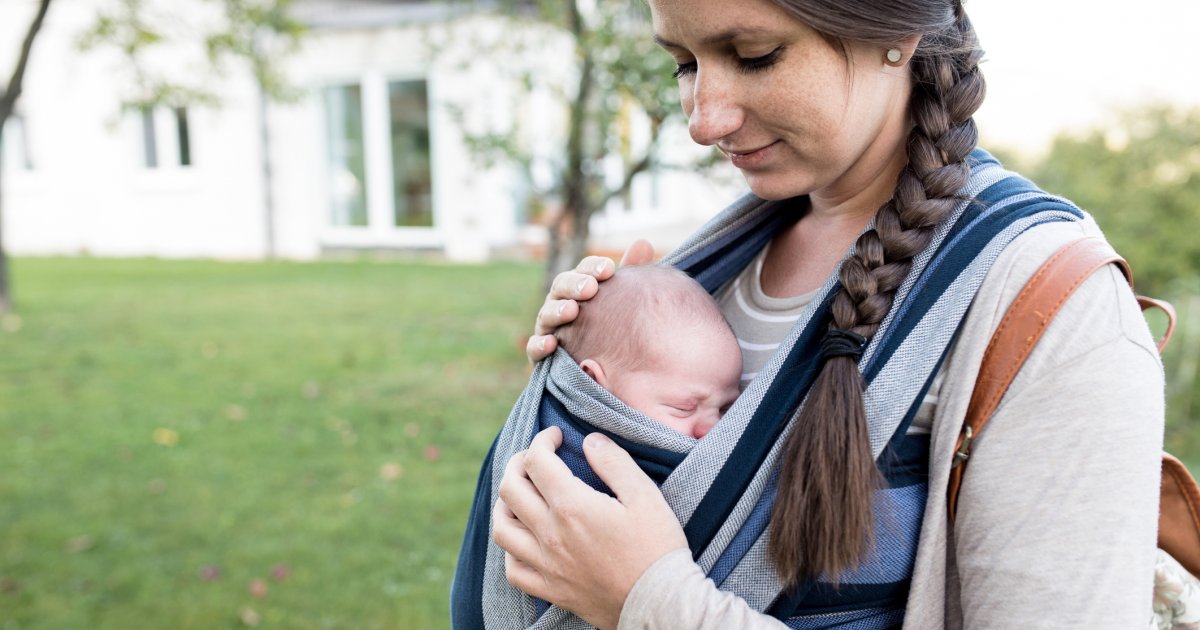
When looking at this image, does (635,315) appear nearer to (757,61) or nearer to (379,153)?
(757,61)

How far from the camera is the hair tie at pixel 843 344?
1.17 meters

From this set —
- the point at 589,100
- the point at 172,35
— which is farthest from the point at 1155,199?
the point at 172,35

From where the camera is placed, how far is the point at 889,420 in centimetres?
113

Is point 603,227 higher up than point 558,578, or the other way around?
point 558,578

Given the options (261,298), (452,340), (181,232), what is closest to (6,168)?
(181,232)

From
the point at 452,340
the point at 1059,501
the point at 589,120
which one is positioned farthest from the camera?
the point at 452,340

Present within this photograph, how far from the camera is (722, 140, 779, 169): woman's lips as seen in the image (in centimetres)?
133

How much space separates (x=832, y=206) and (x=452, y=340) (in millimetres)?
7085

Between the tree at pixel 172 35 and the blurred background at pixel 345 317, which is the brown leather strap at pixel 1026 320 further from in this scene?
the tree at pixel 172 35

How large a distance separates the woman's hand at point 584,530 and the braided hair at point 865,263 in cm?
16

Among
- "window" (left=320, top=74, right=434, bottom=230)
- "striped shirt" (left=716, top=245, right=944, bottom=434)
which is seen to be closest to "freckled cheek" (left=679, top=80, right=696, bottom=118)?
"striped shirt" (left=716, top=245, right=944, bottom=434)

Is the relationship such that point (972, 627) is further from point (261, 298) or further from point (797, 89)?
point (261, 298)

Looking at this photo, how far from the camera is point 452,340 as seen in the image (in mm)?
8406

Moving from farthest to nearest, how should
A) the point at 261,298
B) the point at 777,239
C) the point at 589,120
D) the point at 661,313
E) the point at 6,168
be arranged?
the point at 6,168 → the point at 261,298 → the point at 589,120 → the point at 777,239 → the point at 661,313
